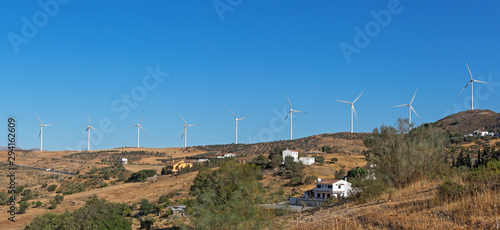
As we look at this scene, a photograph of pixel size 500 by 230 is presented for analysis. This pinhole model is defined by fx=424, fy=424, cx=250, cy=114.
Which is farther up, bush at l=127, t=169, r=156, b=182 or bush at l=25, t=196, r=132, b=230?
bush at l=127, t=169, r=156, b=182

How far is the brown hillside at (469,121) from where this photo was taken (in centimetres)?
11372

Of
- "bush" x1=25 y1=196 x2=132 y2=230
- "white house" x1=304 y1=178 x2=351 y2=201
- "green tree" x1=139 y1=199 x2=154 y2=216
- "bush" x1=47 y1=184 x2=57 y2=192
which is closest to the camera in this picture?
"bush" x1=25 y1=196 x2=132 y2=230

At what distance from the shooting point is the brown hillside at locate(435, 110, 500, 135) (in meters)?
114

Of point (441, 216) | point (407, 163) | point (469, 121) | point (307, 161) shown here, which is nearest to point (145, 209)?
point (307, 161)

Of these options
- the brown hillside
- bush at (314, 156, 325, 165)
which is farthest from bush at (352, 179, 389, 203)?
the brown hillside

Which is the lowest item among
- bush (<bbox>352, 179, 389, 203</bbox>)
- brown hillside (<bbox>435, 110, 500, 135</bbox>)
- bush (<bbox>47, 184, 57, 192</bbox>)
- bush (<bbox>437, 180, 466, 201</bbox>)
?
bush (<bbox>47, 184, 57, 192</bbox>)

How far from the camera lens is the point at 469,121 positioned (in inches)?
4852

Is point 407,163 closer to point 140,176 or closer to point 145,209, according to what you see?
point 145,209

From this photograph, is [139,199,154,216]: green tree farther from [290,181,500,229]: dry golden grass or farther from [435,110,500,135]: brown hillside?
[435,110,500,135]: brown hillside

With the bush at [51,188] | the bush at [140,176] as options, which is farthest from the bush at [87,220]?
the bush at [140,176]

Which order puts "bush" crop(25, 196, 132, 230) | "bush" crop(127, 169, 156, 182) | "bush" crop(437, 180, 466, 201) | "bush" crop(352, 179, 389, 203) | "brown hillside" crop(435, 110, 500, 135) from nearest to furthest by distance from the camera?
"bush" crop(437, 180, 466, 201) → "bush" crop(352, 179, 389, 203) → "bush" crop(25, 196, 132, 230) → "bush" crop(127, 169, 156, 182) → "brown hillside" crop(435, 110, 500, 135)

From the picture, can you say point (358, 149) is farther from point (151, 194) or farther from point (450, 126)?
point (151, 194)

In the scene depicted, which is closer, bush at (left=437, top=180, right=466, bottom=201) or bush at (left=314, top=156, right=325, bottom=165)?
bush at (left=437, top=180, right=466, bottom=201)

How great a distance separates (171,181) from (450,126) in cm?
8628
